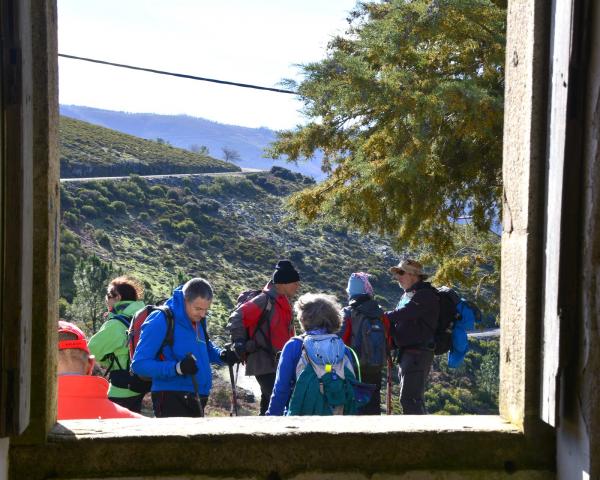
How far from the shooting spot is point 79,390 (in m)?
3.67

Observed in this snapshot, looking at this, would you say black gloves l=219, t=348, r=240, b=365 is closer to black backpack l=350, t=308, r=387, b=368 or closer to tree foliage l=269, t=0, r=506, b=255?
black backpack l=350, t=308, r=387, b=368

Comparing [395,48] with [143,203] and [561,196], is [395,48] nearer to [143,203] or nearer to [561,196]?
[561,196]

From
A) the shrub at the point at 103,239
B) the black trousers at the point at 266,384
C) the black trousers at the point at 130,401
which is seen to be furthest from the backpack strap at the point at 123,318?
the shrub at the point at 103,239

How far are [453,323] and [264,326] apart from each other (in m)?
1.28

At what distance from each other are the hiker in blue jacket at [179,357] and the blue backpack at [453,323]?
6.14 feet

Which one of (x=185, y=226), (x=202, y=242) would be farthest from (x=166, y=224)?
(x=202, y=242)

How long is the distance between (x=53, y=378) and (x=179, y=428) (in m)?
0.35

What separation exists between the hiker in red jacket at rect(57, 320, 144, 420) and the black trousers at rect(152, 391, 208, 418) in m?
0.93

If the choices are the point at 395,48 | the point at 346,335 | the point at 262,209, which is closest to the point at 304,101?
the point at 395,48

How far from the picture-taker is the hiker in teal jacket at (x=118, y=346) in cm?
557

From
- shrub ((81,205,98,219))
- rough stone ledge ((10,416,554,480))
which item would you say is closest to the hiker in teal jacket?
rough stone ledge ((10,416,554,480))

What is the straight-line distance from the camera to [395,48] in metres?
8.72

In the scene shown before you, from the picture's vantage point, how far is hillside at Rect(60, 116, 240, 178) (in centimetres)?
5012

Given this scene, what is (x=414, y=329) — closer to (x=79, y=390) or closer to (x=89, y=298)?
(x=79, y=390)
